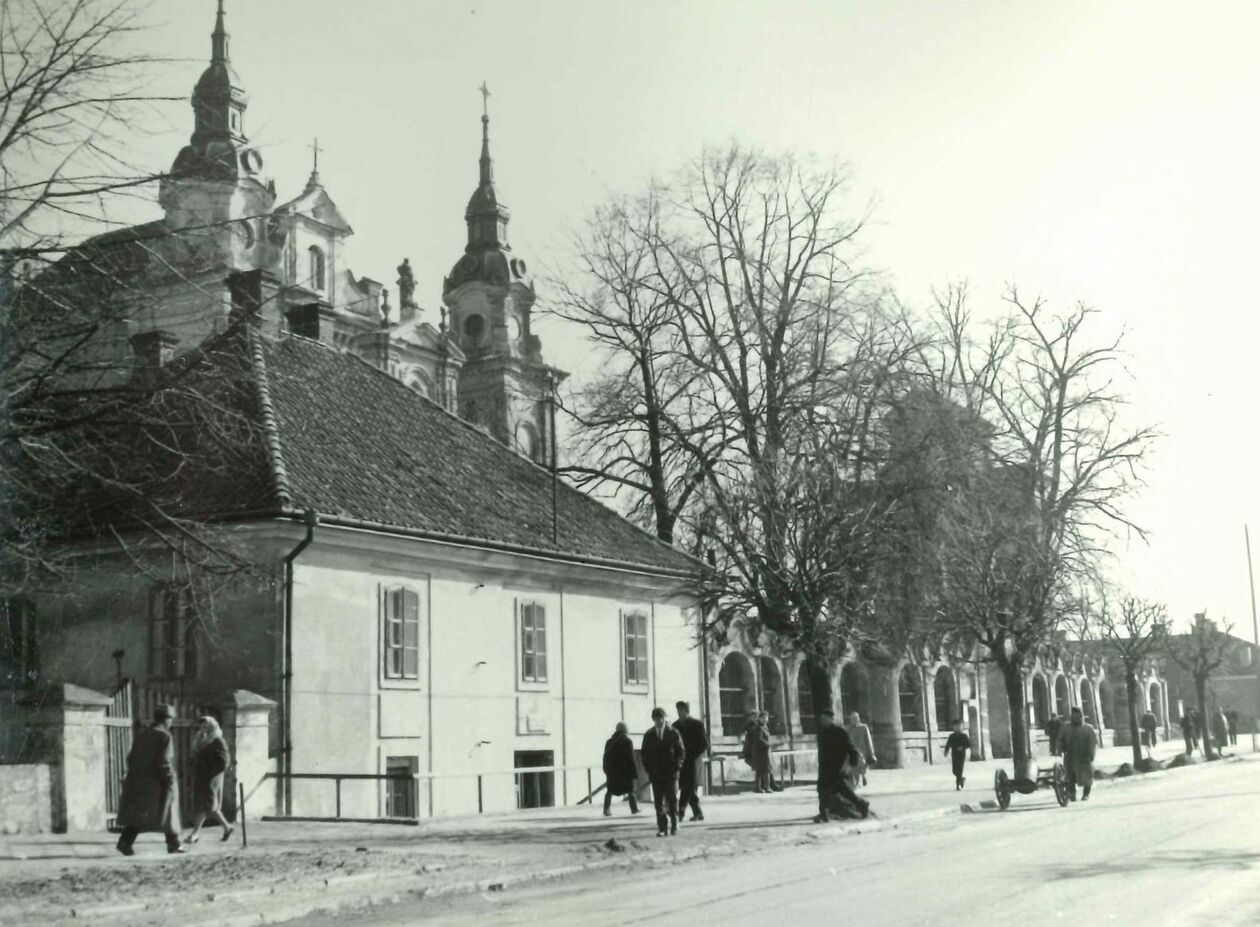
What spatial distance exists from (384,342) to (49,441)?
52962mm

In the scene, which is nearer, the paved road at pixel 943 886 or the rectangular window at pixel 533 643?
the paved road at pixel 943 886

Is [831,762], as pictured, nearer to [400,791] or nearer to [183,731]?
[400,791]

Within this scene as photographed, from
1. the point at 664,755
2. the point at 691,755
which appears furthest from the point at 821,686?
the point at 664,755

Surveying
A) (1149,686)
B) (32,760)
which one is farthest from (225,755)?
(1149,686)

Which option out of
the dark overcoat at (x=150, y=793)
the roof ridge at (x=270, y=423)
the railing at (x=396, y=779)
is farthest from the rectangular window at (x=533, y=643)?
the dark overcoat at (x=150, y=793)

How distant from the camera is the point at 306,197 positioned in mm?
61656

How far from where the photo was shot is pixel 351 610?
72.1ft

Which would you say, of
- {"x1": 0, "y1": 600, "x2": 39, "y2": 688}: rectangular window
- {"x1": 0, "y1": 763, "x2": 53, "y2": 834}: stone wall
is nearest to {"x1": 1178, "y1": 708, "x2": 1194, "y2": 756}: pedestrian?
{"x1": 0, "y1": 600, "x2": 39, "y2": 688}: rectangular window

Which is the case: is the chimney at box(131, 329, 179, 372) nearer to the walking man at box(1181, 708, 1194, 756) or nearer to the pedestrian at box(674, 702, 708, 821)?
the pedestrian at box(674, 702, 708, 821)

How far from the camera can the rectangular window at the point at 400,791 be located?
22469 millimetres

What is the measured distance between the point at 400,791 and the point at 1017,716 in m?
12.1

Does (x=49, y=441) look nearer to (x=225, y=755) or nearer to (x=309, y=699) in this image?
(x=225, y=755)

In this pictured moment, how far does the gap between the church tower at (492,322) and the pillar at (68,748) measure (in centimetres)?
5584

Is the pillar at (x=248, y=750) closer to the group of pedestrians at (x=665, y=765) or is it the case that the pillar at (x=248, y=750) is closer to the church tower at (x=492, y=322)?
the group of pedestrians at (x=665, y=765)
